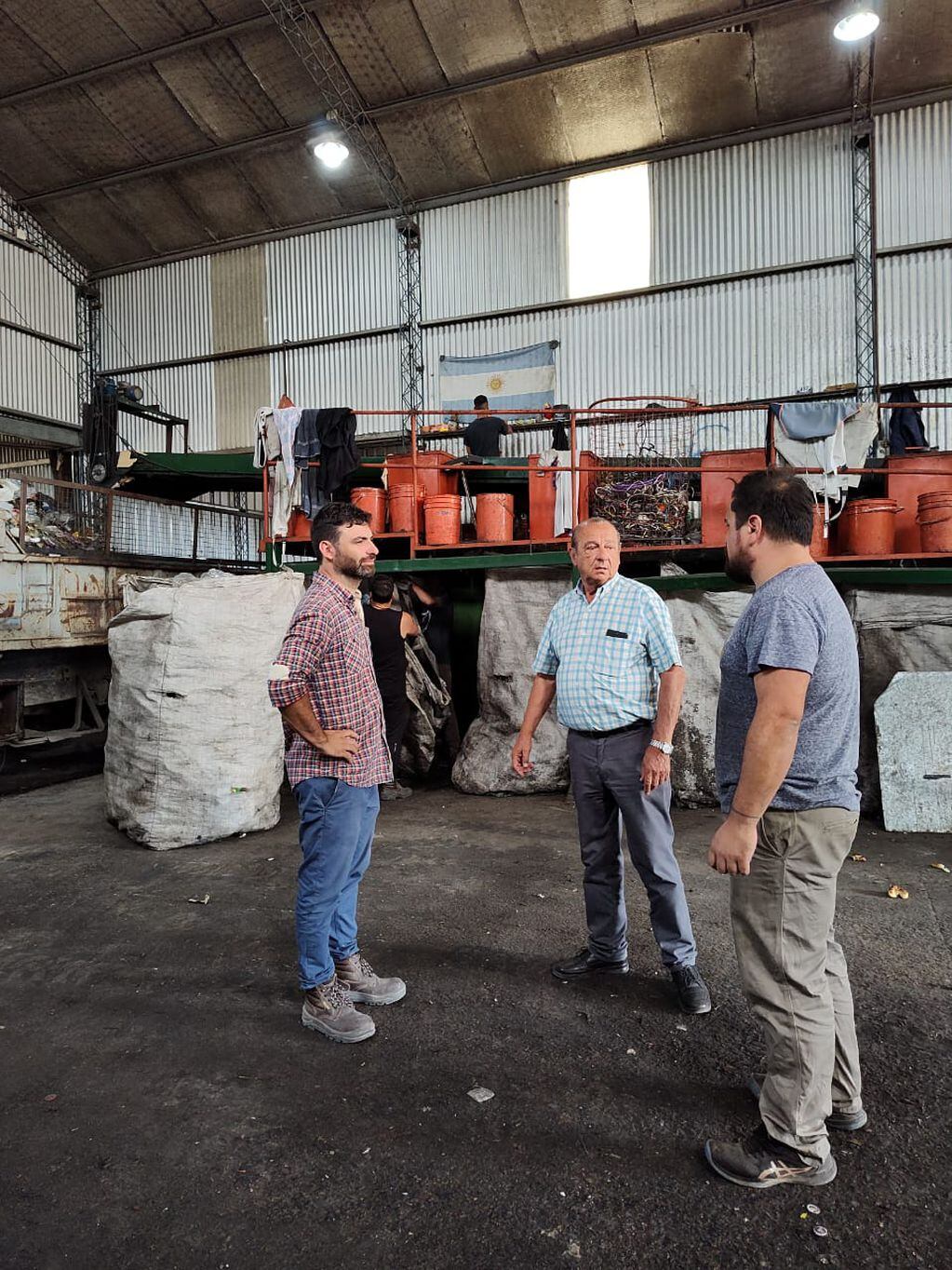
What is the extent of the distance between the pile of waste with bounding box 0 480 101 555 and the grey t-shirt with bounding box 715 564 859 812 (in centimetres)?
788

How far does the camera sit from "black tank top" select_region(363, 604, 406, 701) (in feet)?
18.5

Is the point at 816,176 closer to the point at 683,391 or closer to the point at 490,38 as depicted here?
the point at 683,391

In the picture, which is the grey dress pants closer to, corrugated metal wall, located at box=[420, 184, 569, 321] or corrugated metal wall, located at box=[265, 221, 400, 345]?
corrugated metal wall, located at box=[420, 184, 569, 321]

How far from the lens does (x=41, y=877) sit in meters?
4.33

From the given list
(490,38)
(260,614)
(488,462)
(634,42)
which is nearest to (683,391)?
(634,42)

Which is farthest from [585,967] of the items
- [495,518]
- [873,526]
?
[873,526]

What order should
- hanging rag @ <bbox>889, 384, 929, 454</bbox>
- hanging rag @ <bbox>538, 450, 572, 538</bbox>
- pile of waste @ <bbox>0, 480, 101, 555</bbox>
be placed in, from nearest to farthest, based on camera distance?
1. hanging rag @ <bbox>538, 450, 572, 538</bbox>
2. hanging rag @ <bbox>889, 384, 929, 454</bbox>
3. pile of waste @ <bbox>0, 480, 101, 555</bbox>

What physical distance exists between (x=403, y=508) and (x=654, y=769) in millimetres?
4174

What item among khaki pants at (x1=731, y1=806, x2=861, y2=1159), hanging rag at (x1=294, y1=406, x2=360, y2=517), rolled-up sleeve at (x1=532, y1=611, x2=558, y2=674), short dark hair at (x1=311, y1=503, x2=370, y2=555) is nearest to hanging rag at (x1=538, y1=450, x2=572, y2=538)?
hanging rag at (x1=294, y1=406, x2=360, y2=517)

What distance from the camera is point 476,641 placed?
7.09 metres

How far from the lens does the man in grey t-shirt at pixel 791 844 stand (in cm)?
186

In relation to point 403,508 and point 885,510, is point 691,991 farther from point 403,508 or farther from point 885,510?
point 403,508

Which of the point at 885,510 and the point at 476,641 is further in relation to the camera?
Result: the point at 476,641

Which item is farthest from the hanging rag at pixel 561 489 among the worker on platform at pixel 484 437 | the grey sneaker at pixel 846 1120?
the grey sneaker at pixel 846 1120
